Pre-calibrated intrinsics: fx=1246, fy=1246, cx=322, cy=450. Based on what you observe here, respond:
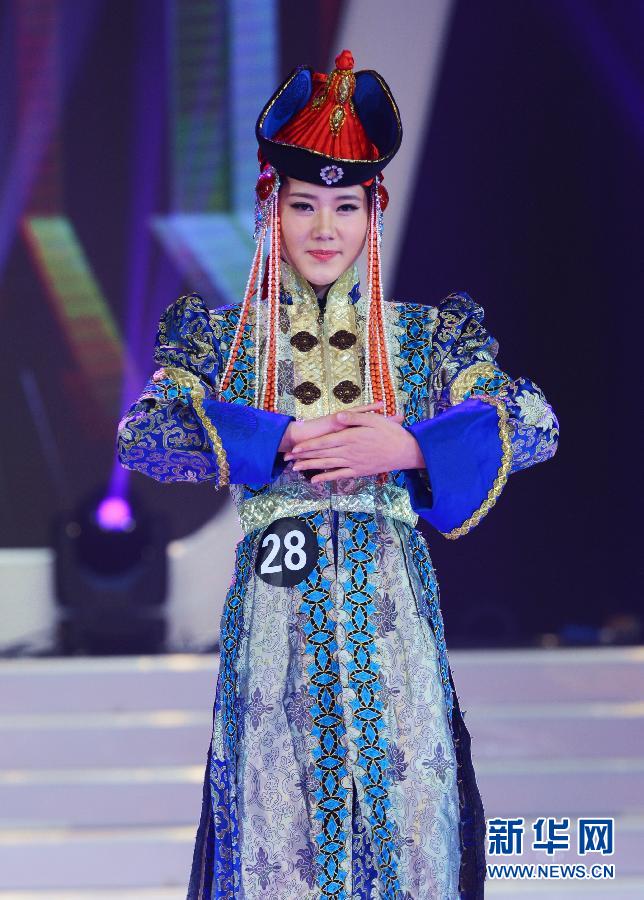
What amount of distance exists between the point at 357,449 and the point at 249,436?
14 centimetres

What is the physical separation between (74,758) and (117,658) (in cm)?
51

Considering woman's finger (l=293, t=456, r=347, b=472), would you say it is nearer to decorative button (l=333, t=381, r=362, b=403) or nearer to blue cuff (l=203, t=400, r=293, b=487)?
blue cuff (l=203, t=400, r=293, b=487)

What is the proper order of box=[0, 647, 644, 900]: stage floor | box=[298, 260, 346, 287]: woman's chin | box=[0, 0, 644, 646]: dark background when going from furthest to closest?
1. box=[0, 0, 644, 646]: dark background
2. box=[0, 647, 644, 900]: stage floor
3. box=[298, 260, 346, 287]: woman's chin

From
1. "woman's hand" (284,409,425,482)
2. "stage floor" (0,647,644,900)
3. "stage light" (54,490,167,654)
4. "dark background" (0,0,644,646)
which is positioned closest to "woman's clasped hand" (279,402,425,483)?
"woman's hand" (284,409,425,482)

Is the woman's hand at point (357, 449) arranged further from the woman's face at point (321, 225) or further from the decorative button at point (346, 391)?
the woman's face at point (321, 225)

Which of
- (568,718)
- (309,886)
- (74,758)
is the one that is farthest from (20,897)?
(568,718)

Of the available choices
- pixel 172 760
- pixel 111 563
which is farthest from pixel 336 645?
pixel 111 563

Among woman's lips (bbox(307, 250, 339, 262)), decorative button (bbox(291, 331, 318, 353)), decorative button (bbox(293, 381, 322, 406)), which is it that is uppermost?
woman's lips (bbox(307, 250, 339, 262))

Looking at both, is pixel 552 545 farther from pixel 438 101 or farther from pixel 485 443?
pixel 485 443

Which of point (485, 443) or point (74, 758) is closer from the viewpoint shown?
point (485, 443)

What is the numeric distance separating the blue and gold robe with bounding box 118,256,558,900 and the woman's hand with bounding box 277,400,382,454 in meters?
0.02

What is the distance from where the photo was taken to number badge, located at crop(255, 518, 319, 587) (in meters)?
1.71

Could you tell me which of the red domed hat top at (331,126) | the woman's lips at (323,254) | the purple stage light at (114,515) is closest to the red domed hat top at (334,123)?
the red domed hat top at (331,126)

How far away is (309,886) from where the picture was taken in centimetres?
165
